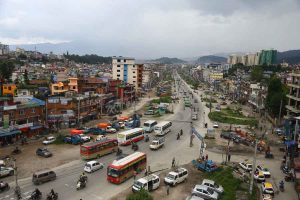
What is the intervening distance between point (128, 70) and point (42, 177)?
260ft

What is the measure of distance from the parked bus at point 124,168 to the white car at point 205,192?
6.91 meters

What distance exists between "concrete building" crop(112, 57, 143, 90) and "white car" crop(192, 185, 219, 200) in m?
80.2

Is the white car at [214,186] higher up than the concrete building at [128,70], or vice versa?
the concrete building at [128,70]

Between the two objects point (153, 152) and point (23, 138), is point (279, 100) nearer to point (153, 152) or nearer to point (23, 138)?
point (153, 152)

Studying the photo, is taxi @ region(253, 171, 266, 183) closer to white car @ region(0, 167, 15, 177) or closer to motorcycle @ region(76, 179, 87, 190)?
motorcycle @ region(76, 179, 87, 190)

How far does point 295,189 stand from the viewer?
92.9ft

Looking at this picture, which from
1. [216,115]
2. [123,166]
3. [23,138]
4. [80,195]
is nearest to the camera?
[80,195]

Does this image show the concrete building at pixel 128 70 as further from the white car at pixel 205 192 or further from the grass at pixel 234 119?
the white car at pixel 205 192

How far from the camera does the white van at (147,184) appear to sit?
2517 cm

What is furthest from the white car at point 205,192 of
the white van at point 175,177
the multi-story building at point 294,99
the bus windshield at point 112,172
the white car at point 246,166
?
the multi-story building at point 294,99

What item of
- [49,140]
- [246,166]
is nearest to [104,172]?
[49,140]

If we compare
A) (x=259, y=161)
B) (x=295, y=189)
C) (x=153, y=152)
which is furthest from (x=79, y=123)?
(x=295, y=189)

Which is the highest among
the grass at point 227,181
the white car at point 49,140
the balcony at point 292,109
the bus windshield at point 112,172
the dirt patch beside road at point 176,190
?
the balcony at point 292,109

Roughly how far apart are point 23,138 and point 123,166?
20.4 metres
